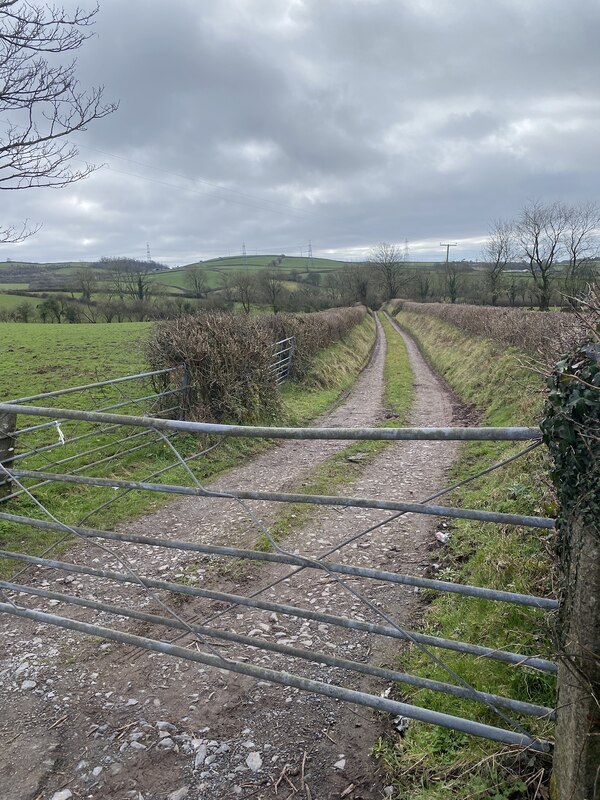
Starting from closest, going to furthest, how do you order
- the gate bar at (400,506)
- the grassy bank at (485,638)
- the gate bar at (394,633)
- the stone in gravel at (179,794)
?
1. the gate bar at (400,506)
2. the gate bar at (394,633)
3. the grassy bank at (485,638)
4. the stone in gravel at (179,794)

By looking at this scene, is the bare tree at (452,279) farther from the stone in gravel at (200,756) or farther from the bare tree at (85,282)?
the stone in gravel at (200,756)

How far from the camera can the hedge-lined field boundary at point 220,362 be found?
32.3 feet

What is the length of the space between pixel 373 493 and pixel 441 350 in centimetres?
1791

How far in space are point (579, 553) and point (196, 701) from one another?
8.74 ft

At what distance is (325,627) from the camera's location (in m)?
4.11

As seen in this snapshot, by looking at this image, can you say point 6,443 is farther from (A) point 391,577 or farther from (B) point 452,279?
(B) point 452,279

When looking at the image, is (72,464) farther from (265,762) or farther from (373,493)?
(265,762)

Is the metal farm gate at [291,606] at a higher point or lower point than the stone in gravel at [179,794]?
higher

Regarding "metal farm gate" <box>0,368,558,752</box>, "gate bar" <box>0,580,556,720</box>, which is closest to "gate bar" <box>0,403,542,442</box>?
"metal farm gate" <box>0,368,558,752</box>

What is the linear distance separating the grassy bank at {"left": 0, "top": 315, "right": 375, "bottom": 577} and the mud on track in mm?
932

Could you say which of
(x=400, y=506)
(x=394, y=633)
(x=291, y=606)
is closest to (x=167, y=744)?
(x=291, y=606)

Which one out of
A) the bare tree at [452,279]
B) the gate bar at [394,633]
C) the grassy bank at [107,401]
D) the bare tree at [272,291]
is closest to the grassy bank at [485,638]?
the gate bar at [394,633]

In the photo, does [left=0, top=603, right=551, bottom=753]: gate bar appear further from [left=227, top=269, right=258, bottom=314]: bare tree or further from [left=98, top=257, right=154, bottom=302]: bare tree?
[left=98, top=257, right=154, bottom=302]: bare tree

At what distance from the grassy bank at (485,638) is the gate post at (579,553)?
324 mm
